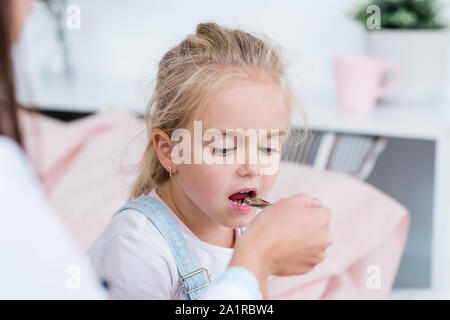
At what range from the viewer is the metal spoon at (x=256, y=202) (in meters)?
0.48

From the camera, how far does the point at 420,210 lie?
120cm

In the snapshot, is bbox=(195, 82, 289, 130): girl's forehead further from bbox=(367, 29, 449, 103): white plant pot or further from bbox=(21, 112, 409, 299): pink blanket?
bbox=(367, 29, 449, 103): white plant pot

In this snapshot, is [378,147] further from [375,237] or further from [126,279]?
[126,279]

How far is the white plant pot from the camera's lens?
1.03m

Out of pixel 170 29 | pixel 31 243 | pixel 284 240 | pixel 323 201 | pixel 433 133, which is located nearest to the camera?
pixel 31 243

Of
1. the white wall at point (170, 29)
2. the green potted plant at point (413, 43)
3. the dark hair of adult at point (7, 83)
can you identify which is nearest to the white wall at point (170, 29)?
the white wall at point (170, 29)

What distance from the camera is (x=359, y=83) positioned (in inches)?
39.4

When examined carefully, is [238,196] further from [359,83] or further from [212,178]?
[359,83]

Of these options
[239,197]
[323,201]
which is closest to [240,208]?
[239,197]

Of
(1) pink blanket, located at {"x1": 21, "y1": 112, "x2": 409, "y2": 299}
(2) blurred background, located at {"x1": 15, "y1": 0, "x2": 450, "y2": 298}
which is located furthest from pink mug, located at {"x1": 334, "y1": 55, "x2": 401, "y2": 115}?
(1) pink blanket, located at {"x1": 21, "y1": 112, "x2": 409, "y2": 299}

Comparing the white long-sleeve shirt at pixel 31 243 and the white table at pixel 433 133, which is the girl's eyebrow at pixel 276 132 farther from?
the white table at pixel 433 133

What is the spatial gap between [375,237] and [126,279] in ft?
1.45

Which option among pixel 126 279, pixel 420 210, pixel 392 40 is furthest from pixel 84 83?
pixel 126 279

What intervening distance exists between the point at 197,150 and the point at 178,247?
0.09 m
